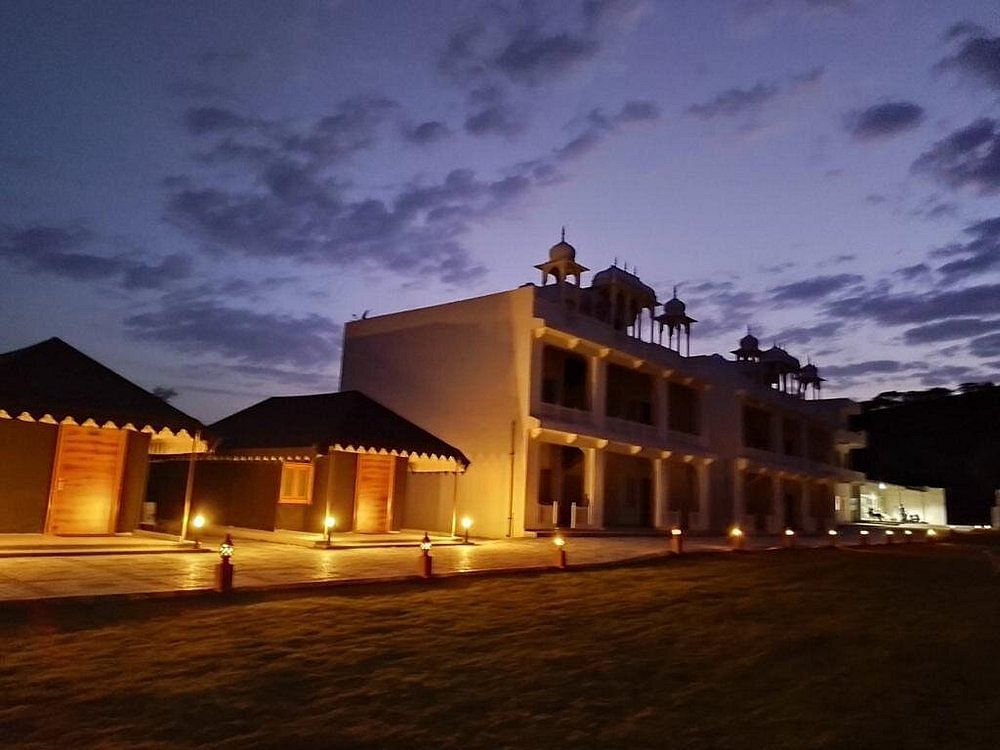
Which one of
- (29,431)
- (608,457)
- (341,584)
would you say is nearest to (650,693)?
(341,584)

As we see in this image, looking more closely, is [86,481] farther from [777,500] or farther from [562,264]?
[777,500]

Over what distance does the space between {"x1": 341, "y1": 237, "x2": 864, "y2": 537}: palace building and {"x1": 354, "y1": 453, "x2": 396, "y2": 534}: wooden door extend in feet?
6.82

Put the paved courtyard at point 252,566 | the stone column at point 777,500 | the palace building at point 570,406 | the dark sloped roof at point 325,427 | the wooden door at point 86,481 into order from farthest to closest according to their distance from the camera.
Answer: the stone column at point 777,500 < the palace building at point 570,406 < the dark sloped roof at point 325,427 < the wooden door at point 86,481 < the paved courtyard at point 252,566

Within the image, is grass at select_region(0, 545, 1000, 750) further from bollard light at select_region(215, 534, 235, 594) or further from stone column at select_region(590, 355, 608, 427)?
stone column at select_region(590, 355, 608, 427)

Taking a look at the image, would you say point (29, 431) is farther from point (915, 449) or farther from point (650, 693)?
point (915, 449)

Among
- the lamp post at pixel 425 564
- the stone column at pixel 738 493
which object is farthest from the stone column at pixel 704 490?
the lamp post at pixel 425 564

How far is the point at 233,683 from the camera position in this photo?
621 centimetres

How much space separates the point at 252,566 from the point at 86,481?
558cm

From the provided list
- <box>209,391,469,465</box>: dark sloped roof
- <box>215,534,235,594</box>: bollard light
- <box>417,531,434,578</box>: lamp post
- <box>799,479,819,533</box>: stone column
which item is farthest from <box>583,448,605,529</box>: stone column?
<box>799,479,819,533</box>: stone column

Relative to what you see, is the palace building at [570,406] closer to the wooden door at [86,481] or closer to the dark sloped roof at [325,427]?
the dark sloped roof at [325,427]

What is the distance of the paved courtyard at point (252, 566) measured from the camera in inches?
411

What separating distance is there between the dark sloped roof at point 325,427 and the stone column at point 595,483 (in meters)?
6.24

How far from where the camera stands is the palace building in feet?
80.2

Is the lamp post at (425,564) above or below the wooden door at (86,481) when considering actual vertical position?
below
